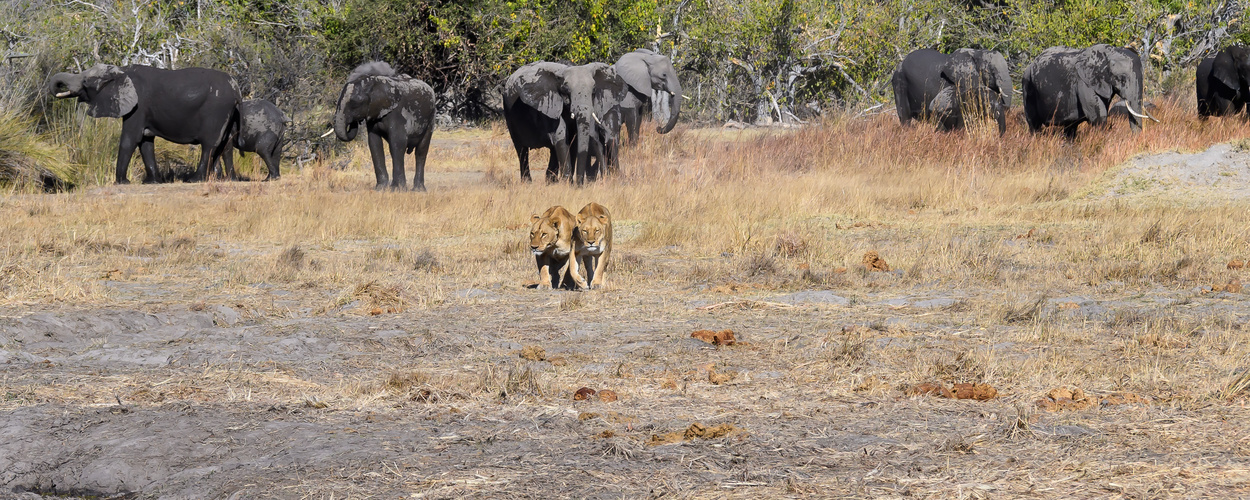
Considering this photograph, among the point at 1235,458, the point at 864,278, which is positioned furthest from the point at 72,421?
the point at 864,278

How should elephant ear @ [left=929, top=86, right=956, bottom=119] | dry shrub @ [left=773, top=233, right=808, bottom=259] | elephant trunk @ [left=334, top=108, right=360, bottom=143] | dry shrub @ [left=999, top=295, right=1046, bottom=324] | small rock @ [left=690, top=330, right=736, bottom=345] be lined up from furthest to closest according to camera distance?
elephant ear @ [left=929, top=86, right=956, bottom=119]
elephant trunk @ [left=334, top=108, right=360, bottom=143]
dry shrub @ [left=773, top=233, right=808, bottom=259]
dry shrub @ [left=999, top=295, right=1046, bottom=324]
small rock @ [left=690, top=330, right=736, bottom=345]

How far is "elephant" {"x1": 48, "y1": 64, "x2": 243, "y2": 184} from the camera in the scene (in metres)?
16.4

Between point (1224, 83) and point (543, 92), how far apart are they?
11.2 metres

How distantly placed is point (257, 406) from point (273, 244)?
636 centimetres

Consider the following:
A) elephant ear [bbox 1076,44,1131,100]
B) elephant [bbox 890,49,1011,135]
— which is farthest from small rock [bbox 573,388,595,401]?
elephant ear [bbox 1076,44,1131,100]

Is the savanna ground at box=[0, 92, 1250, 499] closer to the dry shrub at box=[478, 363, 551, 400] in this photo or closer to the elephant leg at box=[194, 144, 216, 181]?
the dry shrub at box=[478, 363, 551, 400]

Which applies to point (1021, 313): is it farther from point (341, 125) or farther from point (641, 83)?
point (641, 83)

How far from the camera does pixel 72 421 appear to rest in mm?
4598

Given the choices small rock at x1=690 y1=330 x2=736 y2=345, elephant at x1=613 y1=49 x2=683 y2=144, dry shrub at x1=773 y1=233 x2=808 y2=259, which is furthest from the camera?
elephant at x1=613 y1=49 x2=683 y2=144

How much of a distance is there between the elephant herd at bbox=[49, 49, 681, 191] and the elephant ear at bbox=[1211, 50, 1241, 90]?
30.1 ft

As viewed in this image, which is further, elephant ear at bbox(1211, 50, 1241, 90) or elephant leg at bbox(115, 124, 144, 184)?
elephant ear at bbox(1211, 50, 1241, 90)

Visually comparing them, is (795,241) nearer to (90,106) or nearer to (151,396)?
(151,396)

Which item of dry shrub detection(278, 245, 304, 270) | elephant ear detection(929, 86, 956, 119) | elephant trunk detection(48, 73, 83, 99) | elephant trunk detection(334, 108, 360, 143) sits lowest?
dry shrub detection(278, 245, 304, 270)

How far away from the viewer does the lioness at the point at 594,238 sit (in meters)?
7.61
